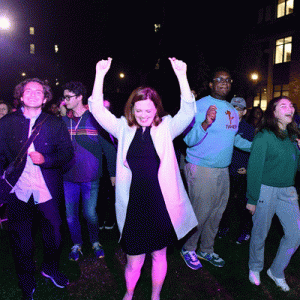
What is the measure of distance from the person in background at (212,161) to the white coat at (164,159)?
2.40ft

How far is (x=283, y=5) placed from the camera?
22.9 metres

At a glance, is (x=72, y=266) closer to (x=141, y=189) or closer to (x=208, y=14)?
(x=141, y=189)

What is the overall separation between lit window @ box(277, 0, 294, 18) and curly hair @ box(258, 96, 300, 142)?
23.5 m

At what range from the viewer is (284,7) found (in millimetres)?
22750

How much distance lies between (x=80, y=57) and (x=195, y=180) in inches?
776

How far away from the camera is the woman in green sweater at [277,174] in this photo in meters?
3.02

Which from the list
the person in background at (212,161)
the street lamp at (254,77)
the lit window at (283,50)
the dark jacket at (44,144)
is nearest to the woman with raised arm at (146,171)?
the dark jacket at (44,144)

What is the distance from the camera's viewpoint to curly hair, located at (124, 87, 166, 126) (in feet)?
8.20

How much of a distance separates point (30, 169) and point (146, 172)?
1.20 metres

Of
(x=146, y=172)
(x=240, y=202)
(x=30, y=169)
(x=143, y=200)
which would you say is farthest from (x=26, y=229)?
(x=240, y=202)

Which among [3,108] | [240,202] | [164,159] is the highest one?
[3,108]

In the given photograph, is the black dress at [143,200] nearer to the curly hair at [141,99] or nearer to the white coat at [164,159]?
the white coat at [164,159]

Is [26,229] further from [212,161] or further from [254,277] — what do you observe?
[254,277]

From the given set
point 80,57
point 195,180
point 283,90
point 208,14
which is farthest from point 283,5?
point 195,180
